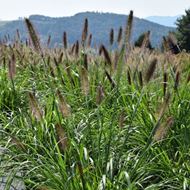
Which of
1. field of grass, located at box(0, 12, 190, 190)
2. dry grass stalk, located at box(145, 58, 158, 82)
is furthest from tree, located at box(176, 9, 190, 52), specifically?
dry grass stalk, located at box(145, 58, 158, 82)

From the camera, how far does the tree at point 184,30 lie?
3231 cm

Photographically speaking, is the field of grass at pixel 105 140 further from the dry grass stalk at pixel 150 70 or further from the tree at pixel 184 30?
the tree at pixel 184 30

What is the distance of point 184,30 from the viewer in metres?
33.8

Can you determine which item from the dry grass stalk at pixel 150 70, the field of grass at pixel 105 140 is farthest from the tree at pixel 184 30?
the dry grass stalk at pixel 150 70

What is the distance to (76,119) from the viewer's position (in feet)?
11.9

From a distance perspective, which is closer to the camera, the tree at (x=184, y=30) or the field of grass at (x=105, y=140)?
the field of grass at (x=105, y=140)

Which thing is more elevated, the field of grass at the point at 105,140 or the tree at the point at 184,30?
the field of grass at the point at 105,140

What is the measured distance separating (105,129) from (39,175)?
64 centimetres

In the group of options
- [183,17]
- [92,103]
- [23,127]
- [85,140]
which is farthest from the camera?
[183,17]

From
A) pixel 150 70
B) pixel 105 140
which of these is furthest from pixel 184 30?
pixel 150 70

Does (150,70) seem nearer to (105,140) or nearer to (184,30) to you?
(105,140)

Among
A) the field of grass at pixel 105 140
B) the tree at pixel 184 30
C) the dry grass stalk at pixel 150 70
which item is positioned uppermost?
the dry grass stalk at pixel 150 70

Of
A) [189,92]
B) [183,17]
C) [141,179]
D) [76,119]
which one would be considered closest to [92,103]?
[76,119]

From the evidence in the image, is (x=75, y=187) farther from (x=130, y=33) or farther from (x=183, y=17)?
(x=183, y=17)
